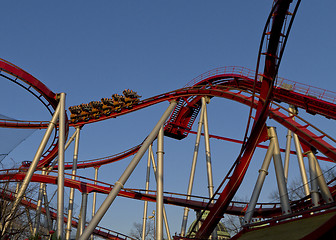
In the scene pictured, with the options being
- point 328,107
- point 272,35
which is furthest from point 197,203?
point 272,35

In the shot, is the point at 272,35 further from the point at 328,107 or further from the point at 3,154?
the point at 3,154

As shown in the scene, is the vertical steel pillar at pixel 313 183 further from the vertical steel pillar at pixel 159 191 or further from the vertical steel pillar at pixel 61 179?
the vertical steel pillar at pixel 61 179

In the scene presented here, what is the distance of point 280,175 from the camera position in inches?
487

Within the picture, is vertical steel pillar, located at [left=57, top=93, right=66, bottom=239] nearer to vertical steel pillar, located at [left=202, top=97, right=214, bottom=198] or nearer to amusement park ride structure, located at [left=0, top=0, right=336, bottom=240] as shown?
amusement park ride structure, located at [left=0, top=0, right=336, bottom=240]

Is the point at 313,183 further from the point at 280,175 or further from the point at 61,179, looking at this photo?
the point at 61,179

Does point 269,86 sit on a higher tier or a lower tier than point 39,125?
lower

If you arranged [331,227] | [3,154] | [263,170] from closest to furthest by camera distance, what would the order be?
[331,227] < [3,154] < [263,170]

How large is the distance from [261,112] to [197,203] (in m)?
7.12

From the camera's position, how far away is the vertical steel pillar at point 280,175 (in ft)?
37.1

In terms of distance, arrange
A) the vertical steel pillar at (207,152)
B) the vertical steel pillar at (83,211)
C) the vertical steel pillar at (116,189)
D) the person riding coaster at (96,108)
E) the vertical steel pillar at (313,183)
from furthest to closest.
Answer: the person riding coaster at (96,108) < the vertical steel pillar at (207,152) < the vertical steel pillar at (83,211) < the vertical steel pillar at (313,183) < the vertical steel pillar at (116,189)

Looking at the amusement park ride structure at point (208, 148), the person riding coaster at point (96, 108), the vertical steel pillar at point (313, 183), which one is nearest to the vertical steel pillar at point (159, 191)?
the amusement park ride structure at point (208, 148)

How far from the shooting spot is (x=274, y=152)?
13.2 meters

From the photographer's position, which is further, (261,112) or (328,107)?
(328,107)

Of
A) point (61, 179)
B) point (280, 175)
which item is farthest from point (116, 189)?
point (280, 175)
